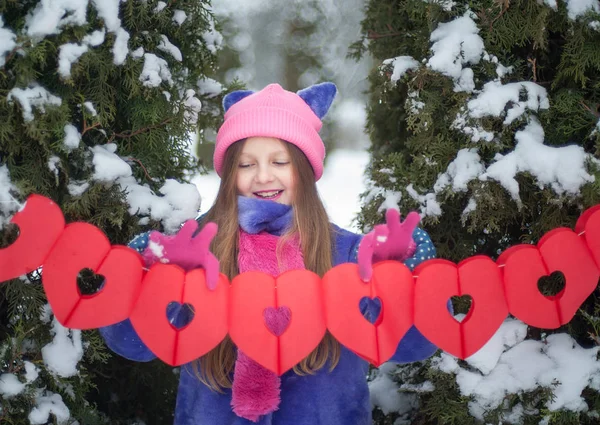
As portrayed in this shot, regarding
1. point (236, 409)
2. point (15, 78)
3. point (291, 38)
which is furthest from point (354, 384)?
point (291, 38)

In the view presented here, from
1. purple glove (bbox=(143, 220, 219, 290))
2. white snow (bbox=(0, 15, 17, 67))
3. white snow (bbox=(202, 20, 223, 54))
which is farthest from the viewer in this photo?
white snow (bbox=(202, 20, 223, 54))

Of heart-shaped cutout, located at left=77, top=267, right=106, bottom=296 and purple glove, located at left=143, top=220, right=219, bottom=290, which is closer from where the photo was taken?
purple glove, located at left=143, top=220, right=219, bottom=290

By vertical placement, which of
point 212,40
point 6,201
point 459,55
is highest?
point 212,40

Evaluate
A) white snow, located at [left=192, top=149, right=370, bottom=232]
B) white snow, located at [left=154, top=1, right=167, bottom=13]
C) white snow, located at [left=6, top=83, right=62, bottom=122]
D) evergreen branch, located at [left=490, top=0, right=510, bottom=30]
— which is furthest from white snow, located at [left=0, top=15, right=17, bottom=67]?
white snow, located at [left=192, top=149, right=370, bottom=232]

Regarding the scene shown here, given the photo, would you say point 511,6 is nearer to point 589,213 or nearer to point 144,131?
point 589,213

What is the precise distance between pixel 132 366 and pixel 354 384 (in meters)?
1.13

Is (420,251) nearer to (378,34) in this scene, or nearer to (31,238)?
(31,238)

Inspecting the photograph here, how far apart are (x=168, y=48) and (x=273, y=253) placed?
3.08 feet

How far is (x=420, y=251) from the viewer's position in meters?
2.13

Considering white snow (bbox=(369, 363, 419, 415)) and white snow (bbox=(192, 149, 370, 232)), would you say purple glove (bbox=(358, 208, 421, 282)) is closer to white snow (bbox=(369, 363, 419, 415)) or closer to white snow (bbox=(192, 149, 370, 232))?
white snow (bbox=(369, 363, 419, 415))

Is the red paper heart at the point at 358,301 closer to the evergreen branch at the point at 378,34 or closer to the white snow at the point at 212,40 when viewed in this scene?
the white snow at the point at 212,40

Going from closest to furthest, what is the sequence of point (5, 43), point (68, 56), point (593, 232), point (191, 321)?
point (191, 321)
point (593, 232)
point (5, 43)
point (68, 56)

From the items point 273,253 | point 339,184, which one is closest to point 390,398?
point 273,253

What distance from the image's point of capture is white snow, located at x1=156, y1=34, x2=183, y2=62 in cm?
257
